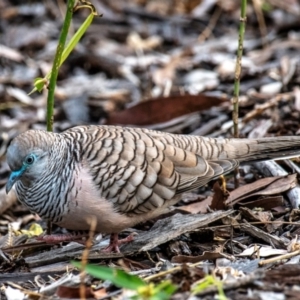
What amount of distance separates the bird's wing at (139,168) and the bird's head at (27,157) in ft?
0.94

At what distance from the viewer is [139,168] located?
189 inches

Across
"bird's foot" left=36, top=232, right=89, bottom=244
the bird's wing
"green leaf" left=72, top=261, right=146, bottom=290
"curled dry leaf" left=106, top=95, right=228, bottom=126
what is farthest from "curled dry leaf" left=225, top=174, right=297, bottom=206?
"green leaf" left=72, top=261, right=146, bottom=290

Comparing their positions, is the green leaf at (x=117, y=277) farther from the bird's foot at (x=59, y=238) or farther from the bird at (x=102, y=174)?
the bird's foot at (x=59, y=238)

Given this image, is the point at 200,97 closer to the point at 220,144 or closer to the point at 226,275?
the point at 220,144

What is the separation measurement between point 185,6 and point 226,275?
24.8ft

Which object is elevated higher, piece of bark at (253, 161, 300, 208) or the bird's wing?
the bird's wing

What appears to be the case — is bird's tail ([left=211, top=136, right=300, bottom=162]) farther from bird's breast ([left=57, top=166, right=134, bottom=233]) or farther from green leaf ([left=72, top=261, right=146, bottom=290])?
green leaf ([left=72, top=261, right=146, bottom=290])

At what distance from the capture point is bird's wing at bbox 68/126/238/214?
4.71 meters

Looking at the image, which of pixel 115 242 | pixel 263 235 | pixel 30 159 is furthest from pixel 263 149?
pixel 30 159

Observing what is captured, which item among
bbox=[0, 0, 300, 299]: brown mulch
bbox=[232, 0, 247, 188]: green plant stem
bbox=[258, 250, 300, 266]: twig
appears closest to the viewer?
bbox=[258, 250, 300, 266]: twig

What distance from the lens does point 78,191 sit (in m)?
4.59

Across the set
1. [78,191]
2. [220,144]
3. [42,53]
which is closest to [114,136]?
[78,191]

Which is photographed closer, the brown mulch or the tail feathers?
the brown mulch

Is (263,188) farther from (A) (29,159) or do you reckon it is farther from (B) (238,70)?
(A) (29,159)
